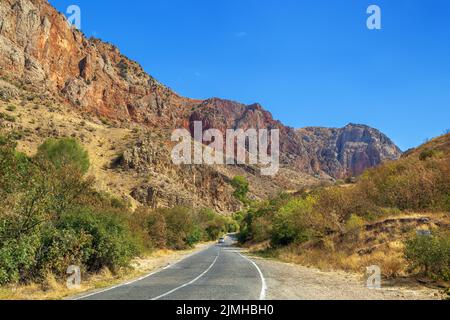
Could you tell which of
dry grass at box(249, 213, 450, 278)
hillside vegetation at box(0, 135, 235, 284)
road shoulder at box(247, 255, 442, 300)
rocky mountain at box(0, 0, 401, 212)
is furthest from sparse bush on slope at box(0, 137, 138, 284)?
rocky mountain at box(0, 0, 401, 212)

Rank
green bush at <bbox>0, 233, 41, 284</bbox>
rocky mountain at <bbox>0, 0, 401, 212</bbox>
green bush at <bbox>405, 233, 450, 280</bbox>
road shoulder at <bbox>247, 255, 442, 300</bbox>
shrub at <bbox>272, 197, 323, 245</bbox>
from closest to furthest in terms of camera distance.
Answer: road shoulder at <bbox>247, 255, 442, 300</bbox> < green bush at <bbox>0, 233, 41, 284</bbox> < green bush at <bbox>405, 233, 450, 280</bbox> < shrub at <bbox>272, 197, 323, 245</bbox> < rocky mountain at <bbox>0, 0, 401, 212</bbox>

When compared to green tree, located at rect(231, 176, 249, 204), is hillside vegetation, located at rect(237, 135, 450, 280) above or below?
below

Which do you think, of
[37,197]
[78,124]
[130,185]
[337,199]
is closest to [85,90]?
[78,124]

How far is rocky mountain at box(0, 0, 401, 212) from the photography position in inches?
3351

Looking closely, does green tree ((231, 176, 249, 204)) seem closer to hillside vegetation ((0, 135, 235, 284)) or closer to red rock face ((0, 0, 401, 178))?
red rock face ((0, 0, 401, 178))

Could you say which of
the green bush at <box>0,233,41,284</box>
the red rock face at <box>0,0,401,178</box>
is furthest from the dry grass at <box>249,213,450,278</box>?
the red rock face at <box>0,0,401,178</box>

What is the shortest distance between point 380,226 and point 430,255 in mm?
10642

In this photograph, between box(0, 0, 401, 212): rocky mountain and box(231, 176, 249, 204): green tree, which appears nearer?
box(0, 0, 401, 212): rocky mountain

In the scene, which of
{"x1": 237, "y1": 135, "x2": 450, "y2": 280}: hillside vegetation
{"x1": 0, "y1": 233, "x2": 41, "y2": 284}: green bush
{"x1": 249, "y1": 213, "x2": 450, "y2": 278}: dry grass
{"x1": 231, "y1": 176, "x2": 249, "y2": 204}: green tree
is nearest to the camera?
{"x1": 0, "y1": 233, "x2": 41, "y2": 284}: green bush

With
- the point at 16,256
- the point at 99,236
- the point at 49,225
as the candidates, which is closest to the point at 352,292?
the point at 16,256

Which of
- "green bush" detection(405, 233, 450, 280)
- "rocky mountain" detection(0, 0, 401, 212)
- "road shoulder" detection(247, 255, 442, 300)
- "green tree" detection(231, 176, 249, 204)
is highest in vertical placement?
"rocky mountain" detection(0, 0, 401, 212)

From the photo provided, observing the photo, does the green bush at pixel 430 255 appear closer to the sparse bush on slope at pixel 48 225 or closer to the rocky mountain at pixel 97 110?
the sparse bush on slope at pixel 48 225

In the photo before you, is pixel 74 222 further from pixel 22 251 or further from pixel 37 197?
pixel 22 251

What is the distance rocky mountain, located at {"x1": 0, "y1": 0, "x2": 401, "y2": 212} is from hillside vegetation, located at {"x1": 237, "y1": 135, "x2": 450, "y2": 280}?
45.3 meters
